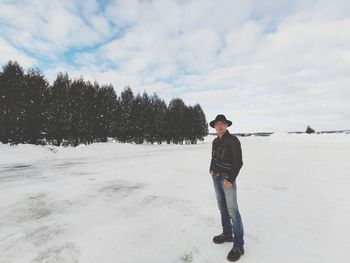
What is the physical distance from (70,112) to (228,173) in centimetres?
2813

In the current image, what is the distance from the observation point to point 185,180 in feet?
32.7

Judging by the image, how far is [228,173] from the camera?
158 inches

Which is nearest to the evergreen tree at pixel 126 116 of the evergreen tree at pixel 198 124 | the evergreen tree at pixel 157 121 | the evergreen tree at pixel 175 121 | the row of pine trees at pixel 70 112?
the row of pine trees at pixel 70 112

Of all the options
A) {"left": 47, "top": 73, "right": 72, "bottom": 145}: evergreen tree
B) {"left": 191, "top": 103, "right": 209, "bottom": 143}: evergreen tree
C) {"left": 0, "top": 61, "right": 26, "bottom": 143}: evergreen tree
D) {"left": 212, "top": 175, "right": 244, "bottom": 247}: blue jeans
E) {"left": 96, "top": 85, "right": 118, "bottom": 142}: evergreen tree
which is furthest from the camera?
{"left": 191, "top": 103, "right": 209, "bottom": 143}: evergreen tree

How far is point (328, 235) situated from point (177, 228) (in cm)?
262

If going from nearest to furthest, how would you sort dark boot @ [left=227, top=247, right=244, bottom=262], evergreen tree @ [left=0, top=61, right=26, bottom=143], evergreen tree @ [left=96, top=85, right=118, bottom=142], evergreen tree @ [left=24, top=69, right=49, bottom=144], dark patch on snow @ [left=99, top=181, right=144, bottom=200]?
dark boot @ [left=227, top=247, right=244, bottom=262] → dark patch on snow @ [left=99, top=181, right=144, bottom=200] → evergreen tree @ [left=0, top=61, right=26, bottom=143] → evergreen tree @ [left=24, top=69, right=49, bottom=144] → evergreen tree @ [left=96, top=85, right=118, bottom=142]

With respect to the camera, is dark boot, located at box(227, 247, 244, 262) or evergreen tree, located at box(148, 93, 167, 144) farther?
evergreen tree, located at box(148, 93, 167, 144)

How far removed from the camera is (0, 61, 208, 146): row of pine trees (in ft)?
79.7

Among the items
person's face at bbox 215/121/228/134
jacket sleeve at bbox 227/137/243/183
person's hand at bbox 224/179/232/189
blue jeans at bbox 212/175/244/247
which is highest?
person's face at bbox 215/121/228/134

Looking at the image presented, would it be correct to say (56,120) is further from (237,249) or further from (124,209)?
(237,249)

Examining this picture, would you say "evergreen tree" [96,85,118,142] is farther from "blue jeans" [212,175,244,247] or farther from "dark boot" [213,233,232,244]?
"blue jeans" [212,175,244,247]

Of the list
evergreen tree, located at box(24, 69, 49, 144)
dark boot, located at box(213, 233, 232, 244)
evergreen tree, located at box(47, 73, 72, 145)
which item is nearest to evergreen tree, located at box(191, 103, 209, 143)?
evergreen tree, located at box(47, 73, 72, 145)

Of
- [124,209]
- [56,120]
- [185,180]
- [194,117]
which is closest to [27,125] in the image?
[56,120]

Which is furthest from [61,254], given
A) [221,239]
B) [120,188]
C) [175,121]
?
[175,121]
